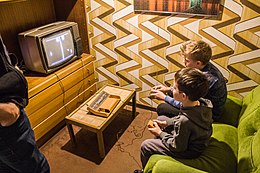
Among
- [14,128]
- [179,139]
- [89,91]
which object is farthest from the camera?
[89,91]

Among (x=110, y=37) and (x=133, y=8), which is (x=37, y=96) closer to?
(x=110, y=37)

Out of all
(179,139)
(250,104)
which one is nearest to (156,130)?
(179,139)

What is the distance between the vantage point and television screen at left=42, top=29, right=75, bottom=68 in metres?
2.13

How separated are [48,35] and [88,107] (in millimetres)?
761

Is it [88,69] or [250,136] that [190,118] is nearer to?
[250,136]

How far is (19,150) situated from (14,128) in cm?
14

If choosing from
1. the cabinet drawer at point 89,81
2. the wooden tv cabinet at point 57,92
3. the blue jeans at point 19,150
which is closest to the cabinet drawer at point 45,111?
the wooden tv cabinet at point 57,92

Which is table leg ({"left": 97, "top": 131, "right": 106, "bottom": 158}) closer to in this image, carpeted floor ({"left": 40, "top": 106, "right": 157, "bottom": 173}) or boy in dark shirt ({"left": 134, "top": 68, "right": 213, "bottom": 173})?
carpeted floor ({"left": 40, "top": 106, "right": 157, "bottom": 173})

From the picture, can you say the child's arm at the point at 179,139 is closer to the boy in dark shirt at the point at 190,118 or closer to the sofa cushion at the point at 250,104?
the boy in dark shirt at the point at 190,118

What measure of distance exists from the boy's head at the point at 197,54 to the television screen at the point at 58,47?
1.23 meters

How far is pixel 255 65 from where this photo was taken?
2.09 m

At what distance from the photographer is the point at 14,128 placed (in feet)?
3.61

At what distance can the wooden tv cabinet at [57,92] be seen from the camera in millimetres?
2061

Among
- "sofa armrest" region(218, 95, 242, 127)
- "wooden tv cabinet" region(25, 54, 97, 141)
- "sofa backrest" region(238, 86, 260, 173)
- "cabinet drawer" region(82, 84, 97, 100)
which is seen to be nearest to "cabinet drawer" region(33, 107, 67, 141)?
"wooden tv cabinet" region(25, 54, 97, 141)
